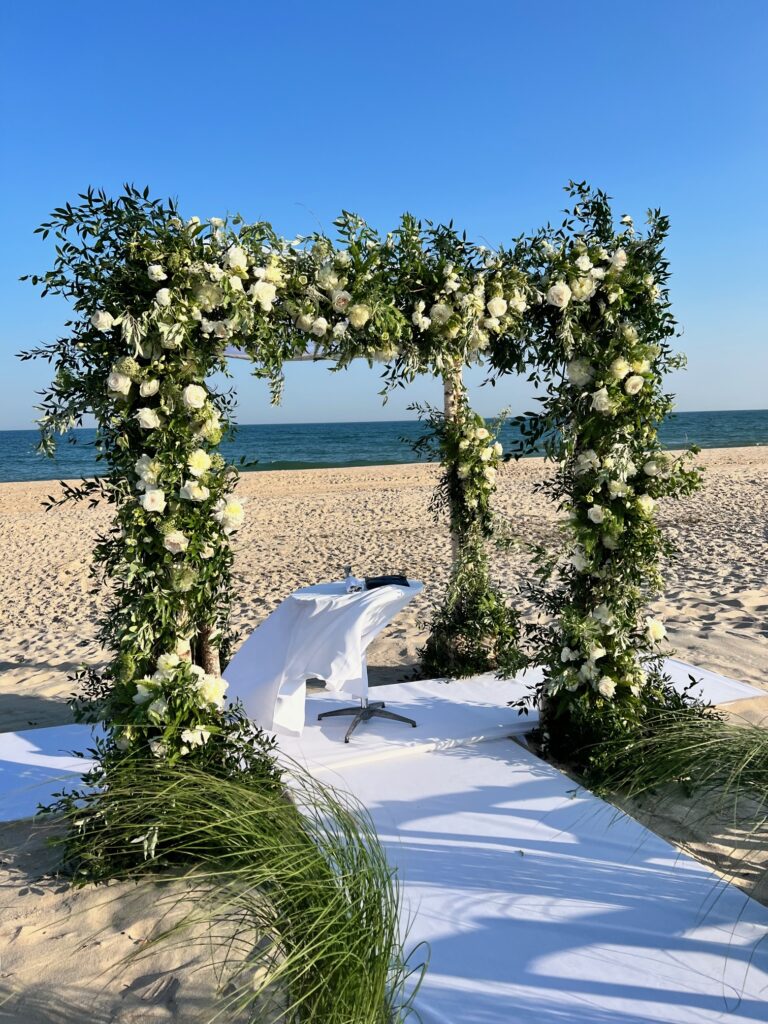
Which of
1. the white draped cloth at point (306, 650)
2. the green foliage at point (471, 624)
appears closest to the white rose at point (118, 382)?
the white draped cloth at point (306, 650)

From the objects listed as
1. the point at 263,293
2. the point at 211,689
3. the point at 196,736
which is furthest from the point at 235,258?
the point at 196,736

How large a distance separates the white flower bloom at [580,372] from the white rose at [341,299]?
121cm

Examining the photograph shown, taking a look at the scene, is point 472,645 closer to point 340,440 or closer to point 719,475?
point 719,475

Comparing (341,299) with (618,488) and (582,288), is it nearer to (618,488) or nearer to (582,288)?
(582,288)

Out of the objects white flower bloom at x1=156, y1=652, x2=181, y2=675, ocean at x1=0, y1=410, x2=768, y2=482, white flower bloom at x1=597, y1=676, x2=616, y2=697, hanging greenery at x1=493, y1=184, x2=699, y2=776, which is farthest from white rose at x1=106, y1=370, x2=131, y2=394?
ocean at x1=0, y1=410, x2=768, y2=482

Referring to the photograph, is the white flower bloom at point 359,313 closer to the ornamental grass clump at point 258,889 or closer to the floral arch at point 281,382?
the floral arch at point 281,382

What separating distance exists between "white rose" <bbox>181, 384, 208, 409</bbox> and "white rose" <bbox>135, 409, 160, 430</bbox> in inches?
5.5

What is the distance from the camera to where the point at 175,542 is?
3195 millimetres

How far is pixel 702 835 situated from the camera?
3.34 metres

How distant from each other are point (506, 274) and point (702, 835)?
2706mm

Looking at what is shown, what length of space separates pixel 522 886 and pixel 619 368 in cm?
236

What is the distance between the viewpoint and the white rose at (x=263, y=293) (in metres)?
3.22

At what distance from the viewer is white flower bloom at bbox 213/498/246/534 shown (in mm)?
3324

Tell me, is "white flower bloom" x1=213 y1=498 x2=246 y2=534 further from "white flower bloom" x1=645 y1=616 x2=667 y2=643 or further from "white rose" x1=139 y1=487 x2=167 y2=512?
"white flower bloom" x1=645 y1=616 x2=667 y2=643
